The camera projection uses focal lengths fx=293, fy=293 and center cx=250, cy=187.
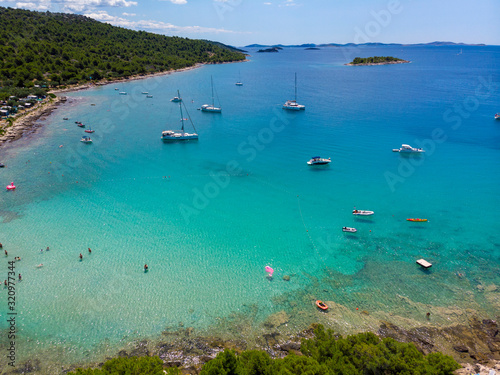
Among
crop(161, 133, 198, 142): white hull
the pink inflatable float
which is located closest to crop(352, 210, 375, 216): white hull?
the pink inflatable float

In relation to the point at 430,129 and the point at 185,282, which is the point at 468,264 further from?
the point at 430,129

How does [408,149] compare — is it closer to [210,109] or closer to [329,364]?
[329,364]

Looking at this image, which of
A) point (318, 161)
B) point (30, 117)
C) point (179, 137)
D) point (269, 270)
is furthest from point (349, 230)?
point (30, 117)

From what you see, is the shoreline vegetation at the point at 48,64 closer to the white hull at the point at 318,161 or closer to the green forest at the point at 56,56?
the green forest at the point at 56,56

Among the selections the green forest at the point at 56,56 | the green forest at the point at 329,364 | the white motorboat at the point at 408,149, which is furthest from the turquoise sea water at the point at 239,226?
the green forest at the point at 56,56

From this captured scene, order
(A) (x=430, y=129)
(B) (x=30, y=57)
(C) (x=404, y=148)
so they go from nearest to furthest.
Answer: (C) (x=404, y=148), (A) (x=430, y=129), (B) (x=30, y=57)

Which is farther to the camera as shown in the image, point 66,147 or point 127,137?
point 127,137

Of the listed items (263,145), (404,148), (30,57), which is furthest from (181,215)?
(30,57)
